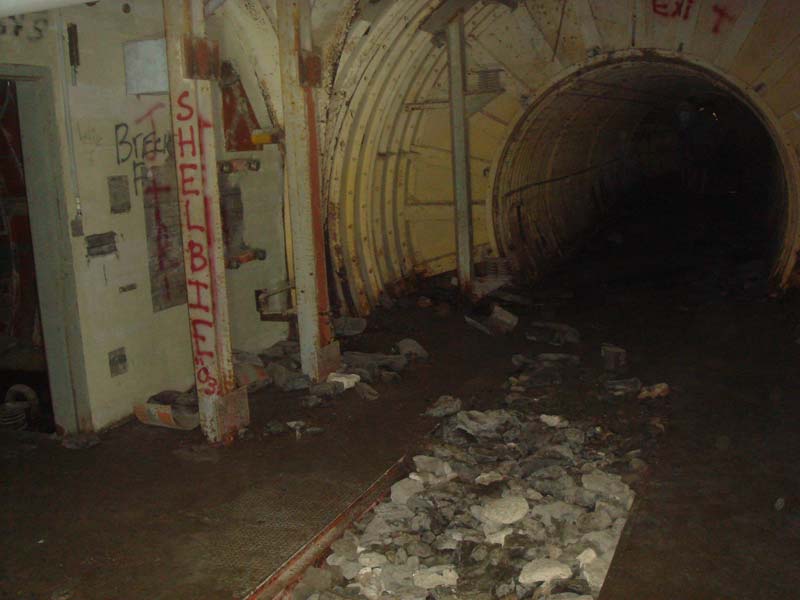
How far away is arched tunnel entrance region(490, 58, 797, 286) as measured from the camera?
399 inches

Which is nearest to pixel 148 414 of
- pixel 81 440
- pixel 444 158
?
pixel 81 440

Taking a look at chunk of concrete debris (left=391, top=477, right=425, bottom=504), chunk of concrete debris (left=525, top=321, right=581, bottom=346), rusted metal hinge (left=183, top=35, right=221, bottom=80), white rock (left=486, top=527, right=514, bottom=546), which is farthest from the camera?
chunk of concrete debris (left=525, top=321, right=581, bottom=346)

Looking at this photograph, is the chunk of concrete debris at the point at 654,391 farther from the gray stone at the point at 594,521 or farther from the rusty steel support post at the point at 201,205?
the rusty steel support post at the point at 201,205

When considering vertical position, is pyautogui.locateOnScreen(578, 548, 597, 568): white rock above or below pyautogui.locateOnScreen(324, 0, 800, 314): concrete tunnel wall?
below

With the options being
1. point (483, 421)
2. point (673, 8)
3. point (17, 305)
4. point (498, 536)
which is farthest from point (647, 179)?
point (498, 536)

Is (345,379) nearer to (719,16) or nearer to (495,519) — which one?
(495,519)

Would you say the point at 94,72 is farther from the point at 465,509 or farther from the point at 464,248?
the point at 464,248

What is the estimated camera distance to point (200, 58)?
5383 millimetres

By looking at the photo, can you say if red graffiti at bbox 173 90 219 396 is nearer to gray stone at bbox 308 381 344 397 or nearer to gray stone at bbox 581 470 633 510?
gray stone at bbox 308 381 344 397

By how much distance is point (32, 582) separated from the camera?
4152 millimetres

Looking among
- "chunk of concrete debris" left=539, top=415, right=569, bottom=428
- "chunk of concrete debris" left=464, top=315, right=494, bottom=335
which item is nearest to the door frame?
"chunk of concrete debris" left=539, top=415, right=569, bottom=428

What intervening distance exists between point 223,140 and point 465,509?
4043 mm

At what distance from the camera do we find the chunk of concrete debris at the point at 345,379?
6.91m

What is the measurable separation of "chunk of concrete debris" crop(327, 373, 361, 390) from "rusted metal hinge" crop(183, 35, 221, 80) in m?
2.68
